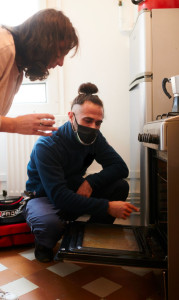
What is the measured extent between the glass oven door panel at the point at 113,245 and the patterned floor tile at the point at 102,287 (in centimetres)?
19

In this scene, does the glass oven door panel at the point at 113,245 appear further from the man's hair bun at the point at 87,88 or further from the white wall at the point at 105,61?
the white wall at the point at 105,61

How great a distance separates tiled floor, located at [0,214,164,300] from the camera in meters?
1.06

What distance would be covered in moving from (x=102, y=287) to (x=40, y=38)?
3.11 ft

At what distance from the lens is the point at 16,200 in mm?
1649

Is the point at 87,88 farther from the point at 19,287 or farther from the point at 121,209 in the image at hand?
the point at 19,287

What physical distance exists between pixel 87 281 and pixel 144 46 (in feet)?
3.89

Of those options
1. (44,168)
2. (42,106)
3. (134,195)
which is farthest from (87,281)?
(42,106)

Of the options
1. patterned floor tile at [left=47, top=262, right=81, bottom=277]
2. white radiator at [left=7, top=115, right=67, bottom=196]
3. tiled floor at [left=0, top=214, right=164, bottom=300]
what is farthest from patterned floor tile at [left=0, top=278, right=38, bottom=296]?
white radiator at [left=7, top=115, right=67, bottom=196]

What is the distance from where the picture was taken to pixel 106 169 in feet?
5.23

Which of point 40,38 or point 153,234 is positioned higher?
point 40,38

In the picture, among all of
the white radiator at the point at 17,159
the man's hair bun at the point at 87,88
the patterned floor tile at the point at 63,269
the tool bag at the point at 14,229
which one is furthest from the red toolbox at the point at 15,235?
the man's hair bun at the point at 87,88

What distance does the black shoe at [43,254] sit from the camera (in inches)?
52.6

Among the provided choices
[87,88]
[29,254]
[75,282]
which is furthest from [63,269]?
[87,88]

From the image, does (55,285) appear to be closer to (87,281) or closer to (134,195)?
(87,281)
